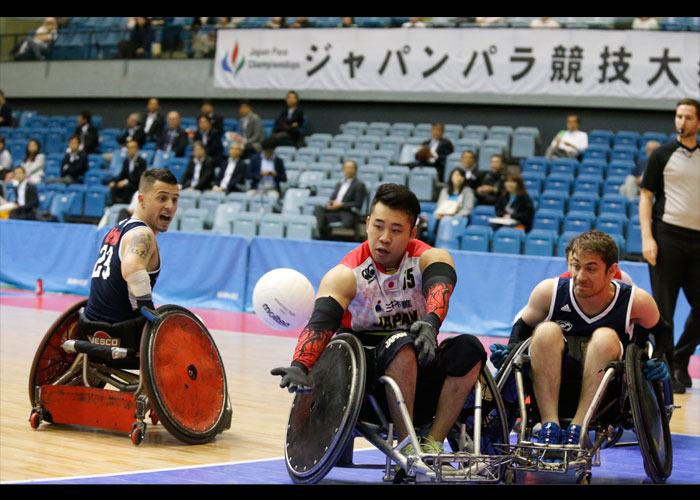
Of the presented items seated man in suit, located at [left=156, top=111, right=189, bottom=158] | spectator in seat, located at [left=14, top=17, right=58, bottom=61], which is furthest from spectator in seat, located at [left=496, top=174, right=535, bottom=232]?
spectator in seat, located at [left=14, top=17, right=58, bottom=61]

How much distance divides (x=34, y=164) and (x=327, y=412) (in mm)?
16202

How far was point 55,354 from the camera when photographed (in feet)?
19.5

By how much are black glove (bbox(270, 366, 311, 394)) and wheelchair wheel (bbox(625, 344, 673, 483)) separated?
1.44 m

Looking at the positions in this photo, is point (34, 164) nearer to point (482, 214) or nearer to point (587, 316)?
point (482, 214)

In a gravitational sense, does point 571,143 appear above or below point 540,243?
above

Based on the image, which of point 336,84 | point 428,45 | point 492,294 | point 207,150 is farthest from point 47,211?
point 492,294

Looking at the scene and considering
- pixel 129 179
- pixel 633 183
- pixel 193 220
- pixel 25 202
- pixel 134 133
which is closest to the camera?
pixel 633 183

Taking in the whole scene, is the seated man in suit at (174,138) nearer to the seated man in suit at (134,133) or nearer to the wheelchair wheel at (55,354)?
the seated man in suit at (134,133)

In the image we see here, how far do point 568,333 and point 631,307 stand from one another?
0.33m

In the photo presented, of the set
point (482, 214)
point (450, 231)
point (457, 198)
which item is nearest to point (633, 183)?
point (482, 214)

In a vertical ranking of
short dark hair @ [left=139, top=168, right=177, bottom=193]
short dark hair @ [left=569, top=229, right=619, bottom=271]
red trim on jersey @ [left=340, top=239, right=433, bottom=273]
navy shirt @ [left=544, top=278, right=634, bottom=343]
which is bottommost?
navy shirt @ [left=544, top=278, right=634, bottom=343]

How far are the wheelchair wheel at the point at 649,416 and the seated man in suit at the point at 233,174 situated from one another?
1208cm

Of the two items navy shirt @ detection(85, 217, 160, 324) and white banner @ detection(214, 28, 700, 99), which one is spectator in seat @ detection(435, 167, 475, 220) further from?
navy shirt @ detection(85, 217, 160, 324)

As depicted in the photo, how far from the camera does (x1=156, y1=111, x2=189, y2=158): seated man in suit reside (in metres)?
18.1
